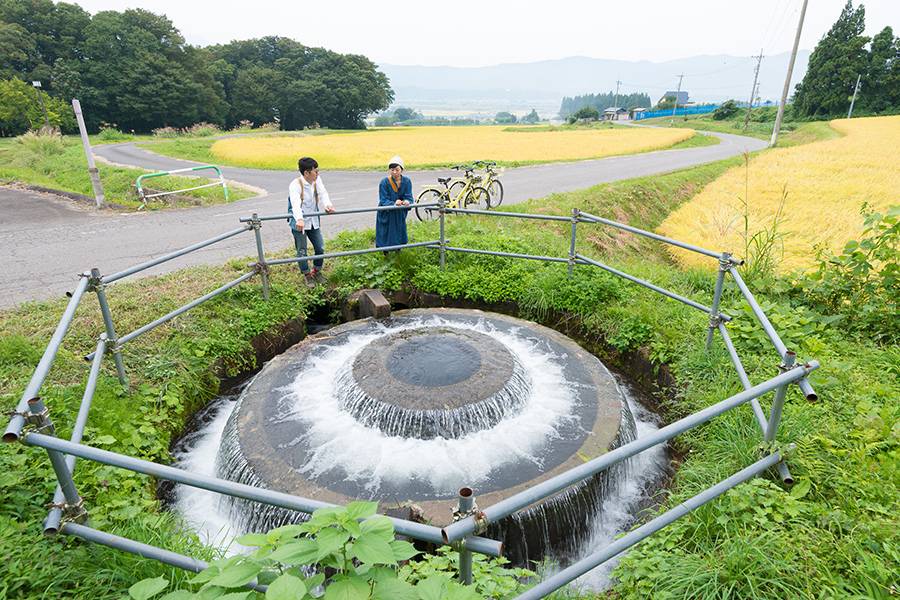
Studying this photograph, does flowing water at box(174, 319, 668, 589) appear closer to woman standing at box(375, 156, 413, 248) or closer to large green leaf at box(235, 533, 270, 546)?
large green leaf at box(235, 533, 270, 546)

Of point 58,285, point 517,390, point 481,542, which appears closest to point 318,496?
point 517,390

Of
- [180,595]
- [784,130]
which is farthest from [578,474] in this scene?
[784,130]

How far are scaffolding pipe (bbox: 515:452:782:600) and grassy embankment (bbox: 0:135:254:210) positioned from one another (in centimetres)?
1418

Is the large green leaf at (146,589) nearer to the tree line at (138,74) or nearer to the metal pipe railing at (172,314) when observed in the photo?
the metal pipe railing at (172,314)

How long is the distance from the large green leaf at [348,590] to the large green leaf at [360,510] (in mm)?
183

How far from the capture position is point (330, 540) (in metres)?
1.54

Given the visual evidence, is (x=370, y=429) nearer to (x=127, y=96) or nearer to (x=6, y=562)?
(x=6, y=562)

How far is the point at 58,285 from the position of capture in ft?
23.1

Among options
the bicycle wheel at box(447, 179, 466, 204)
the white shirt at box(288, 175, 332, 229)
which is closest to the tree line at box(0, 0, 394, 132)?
the bicycle wheel at box(447, 179, 466, 204)

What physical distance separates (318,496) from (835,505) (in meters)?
3.35

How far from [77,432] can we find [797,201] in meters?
15.6

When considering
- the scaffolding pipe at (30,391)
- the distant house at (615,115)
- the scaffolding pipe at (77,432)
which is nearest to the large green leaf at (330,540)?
the scaffolding pipe at (30,391)

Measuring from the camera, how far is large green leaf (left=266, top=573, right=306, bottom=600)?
1.44 metres

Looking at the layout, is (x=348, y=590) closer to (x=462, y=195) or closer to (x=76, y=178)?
(x=462, y=195)
